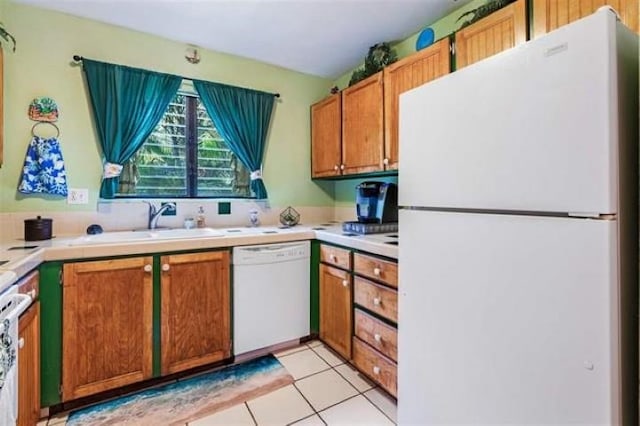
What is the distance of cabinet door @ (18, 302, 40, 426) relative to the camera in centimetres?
126

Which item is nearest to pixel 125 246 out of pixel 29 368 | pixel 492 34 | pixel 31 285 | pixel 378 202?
pixel 31 285

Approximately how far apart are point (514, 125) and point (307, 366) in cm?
190

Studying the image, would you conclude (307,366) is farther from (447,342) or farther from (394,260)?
(447,342)

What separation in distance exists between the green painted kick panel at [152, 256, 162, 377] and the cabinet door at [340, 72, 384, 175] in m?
1.59

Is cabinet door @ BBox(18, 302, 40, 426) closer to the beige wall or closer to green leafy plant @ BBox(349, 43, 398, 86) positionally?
the beige wall

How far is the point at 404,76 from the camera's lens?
2.06 m

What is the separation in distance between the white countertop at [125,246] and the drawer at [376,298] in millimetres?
202

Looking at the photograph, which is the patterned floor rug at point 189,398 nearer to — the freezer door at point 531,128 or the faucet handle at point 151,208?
the faucet handle at point 151,208

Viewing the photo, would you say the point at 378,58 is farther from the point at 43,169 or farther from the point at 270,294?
the point at 43,169

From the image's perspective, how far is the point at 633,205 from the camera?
0.83 metres

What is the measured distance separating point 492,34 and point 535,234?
126 centimetres

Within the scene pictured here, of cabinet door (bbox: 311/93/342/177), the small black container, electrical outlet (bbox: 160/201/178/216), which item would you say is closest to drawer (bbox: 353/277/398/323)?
cabinet door (bbox: 311/93/342/177)

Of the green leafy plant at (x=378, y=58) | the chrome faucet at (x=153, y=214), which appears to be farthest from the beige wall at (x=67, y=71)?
the green leafy plant at (x=378, y=58)

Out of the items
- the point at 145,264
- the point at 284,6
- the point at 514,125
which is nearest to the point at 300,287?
the point at 145,264
